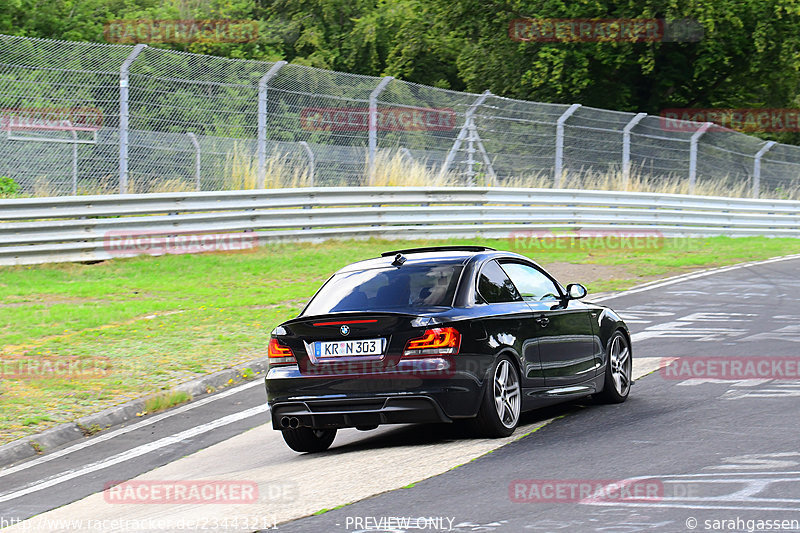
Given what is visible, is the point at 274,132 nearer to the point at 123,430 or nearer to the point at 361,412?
the point at 123,430

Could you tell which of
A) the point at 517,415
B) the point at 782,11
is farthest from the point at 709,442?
the point at 782,11

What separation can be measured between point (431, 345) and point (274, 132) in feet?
46.7

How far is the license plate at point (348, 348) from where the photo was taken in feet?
25.8

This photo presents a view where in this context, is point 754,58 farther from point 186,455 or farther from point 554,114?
point 186,455

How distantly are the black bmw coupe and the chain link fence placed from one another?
36.1 ft

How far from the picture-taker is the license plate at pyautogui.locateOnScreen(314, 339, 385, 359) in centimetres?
785

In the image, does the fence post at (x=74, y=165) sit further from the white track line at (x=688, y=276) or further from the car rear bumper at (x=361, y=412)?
the car rear bumper at (x=361, y=412)

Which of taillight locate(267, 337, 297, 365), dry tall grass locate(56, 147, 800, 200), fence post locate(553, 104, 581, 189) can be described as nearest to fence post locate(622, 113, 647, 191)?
dry tall grass locate(56, 147, 800, 200)

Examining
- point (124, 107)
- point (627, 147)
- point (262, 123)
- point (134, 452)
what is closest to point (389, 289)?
point (134, 452)

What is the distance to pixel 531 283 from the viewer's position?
9.28 metres

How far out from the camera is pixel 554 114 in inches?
1075

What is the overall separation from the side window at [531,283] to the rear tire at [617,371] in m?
0.74

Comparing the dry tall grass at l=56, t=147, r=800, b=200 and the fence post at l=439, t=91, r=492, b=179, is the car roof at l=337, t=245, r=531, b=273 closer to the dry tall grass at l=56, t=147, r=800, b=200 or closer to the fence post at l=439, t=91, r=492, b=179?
the dry tall grass at l=56, t=147, r=800, b=200

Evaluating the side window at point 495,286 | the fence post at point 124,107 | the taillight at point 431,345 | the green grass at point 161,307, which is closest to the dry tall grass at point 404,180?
the fence post at point 124,107
